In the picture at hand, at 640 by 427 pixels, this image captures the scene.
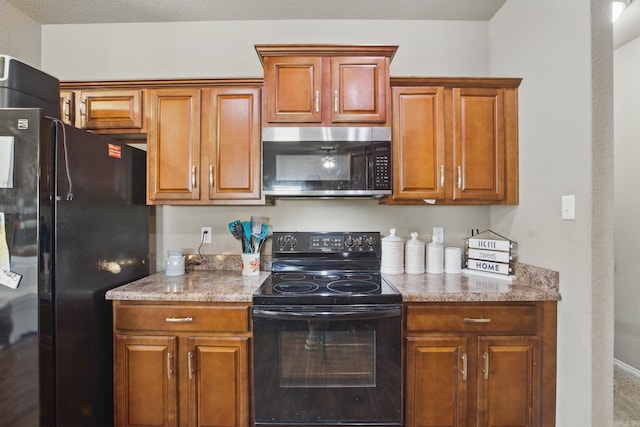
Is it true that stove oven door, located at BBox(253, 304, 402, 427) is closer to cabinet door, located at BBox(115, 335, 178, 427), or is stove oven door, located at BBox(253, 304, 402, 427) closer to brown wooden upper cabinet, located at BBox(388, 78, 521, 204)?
cabinet door, located at BBox(115, 335, 178, 427)

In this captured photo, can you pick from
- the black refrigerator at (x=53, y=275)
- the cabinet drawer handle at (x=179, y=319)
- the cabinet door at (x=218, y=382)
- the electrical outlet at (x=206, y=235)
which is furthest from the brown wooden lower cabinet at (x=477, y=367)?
the black refrigerator at (x=53, y=275)

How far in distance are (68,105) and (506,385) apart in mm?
3053

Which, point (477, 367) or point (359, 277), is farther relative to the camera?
point (359, 277)

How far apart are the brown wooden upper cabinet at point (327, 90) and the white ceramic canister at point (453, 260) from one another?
0.95 m

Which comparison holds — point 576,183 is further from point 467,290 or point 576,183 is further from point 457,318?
point 457,318

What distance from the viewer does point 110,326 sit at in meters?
1.64

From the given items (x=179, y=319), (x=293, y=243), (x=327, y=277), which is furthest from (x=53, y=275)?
(x=327, y=277)

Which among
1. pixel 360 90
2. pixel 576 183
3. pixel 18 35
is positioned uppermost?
pixel 18 35

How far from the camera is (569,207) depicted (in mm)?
1463

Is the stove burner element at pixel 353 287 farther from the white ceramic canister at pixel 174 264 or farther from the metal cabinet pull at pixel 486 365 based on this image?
the white ceramic canister at pixel 174 264

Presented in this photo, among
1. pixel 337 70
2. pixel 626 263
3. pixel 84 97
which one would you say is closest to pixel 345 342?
pixel 337 70

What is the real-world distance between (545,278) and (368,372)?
1.10 m

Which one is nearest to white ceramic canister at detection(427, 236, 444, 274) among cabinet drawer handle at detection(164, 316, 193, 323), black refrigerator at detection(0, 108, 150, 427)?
cabinet drawer handle at detection(164, 316, 193, 323)

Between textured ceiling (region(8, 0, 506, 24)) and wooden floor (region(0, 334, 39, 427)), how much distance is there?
7.04ft
